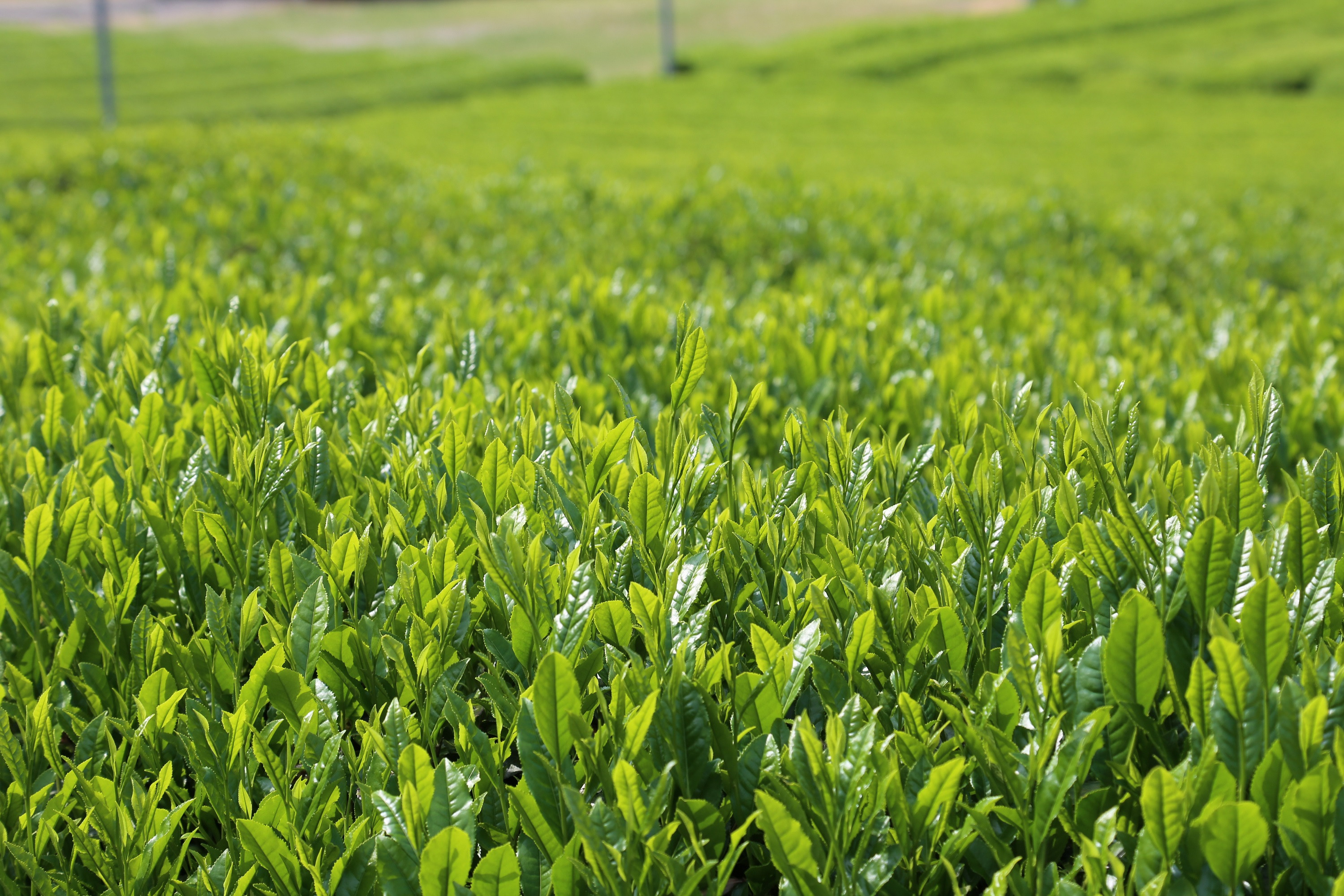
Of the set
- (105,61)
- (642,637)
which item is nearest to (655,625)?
(642,637)

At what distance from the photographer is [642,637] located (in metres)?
1.95

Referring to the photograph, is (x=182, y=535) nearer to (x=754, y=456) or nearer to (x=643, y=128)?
(x=754, y=456)

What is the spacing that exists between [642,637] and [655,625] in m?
0.30

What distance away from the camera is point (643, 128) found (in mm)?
31562

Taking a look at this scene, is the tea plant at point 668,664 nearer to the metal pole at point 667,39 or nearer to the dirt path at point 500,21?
the metal pole at point 667,39

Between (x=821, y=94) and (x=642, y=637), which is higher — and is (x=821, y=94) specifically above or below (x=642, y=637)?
above

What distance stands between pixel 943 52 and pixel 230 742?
160 ft

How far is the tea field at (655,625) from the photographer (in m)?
1.41

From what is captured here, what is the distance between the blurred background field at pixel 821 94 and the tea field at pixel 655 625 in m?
9.49

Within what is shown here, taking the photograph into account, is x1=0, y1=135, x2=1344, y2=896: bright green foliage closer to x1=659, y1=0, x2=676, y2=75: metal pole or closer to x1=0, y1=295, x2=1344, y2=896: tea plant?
x1=0, y1=295, x2=1344, y2=896: tea plant

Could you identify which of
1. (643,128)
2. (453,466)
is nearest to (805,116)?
(643,128)

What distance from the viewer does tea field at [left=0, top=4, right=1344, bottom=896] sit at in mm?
1408

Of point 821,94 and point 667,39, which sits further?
point 667,39

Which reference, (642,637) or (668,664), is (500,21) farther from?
(668,664)
